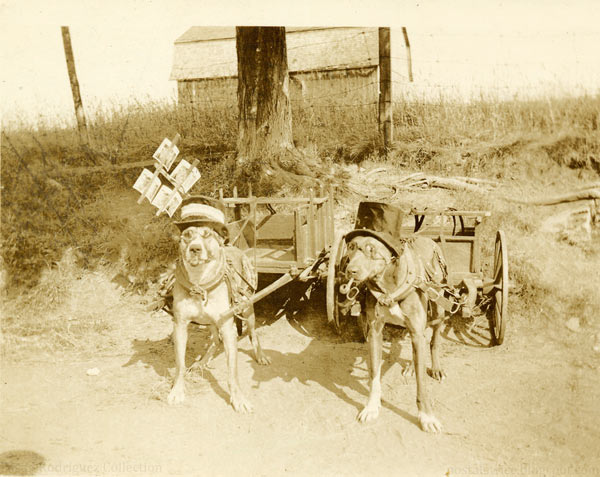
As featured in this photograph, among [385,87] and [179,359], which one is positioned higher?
[385,87]

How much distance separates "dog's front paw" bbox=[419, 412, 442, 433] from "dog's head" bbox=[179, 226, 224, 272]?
89.7 inches

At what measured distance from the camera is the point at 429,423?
4449 mm

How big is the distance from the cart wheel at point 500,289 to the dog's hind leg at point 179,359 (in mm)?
3363

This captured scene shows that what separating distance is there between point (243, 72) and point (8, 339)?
5.35m

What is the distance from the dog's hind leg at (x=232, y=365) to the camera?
4840mm

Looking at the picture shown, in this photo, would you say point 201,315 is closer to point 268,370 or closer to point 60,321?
point 268,370

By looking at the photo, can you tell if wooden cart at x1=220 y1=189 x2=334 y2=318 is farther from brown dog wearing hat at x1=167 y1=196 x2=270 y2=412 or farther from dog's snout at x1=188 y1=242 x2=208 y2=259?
dog's snout at x1=188 y1=242 x2=208 y2=259

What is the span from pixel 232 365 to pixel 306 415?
33.1 inches

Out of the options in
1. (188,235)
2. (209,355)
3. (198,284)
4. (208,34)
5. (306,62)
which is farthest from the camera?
(208,34)

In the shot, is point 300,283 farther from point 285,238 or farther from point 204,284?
A: point 204,284

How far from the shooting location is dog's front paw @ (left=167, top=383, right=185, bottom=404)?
16.3 feet

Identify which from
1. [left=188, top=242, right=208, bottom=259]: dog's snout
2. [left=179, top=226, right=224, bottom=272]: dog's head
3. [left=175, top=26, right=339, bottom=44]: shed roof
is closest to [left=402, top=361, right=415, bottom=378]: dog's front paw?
[left=179, top=226, right=224, bottom=272]: dog's head

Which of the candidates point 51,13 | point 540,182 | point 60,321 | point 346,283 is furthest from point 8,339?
point 540,182

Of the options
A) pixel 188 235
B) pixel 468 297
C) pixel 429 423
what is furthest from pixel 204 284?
pixel 468 297
